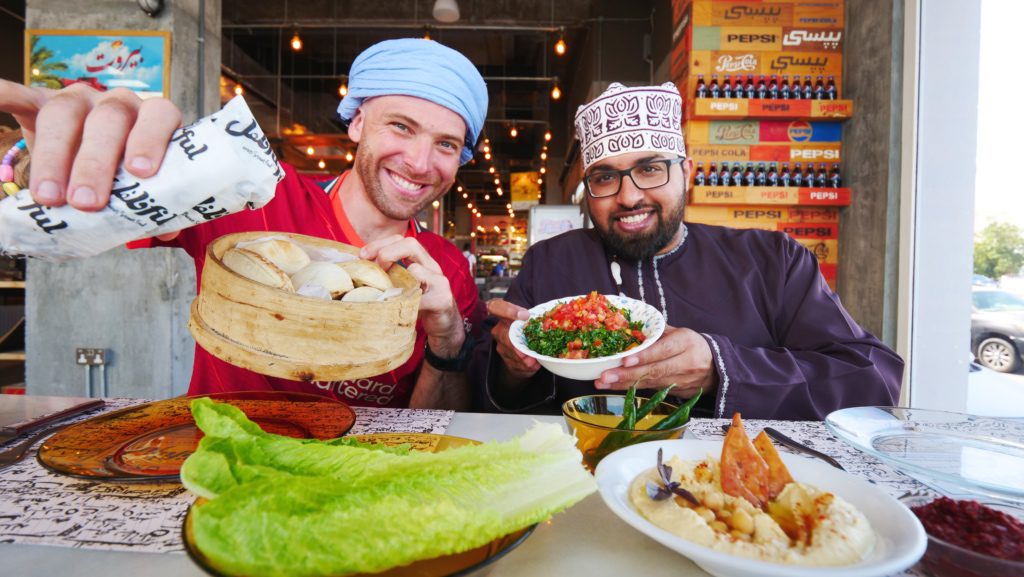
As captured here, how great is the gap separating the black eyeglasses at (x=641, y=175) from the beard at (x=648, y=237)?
10 cm

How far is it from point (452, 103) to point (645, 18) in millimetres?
6638

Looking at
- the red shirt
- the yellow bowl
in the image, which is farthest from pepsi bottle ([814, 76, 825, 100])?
the yellow bowl

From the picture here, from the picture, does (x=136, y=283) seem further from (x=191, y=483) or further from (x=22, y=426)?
(x=191, y=483)

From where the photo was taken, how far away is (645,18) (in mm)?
7207

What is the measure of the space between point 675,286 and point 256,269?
5.44 feet

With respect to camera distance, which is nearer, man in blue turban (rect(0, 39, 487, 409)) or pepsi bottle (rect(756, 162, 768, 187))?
man in blue turban (rect(0, 39, 487, 409))

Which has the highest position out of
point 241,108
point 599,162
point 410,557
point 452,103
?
point 452,103

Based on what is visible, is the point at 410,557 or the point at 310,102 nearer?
the point at 410,557

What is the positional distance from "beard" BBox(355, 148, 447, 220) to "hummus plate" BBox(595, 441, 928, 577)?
1.48m

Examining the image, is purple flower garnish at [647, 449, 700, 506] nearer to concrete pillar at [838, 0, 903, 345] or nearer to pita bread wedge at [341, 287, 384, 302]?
pita bread wedge at [341, 287, 384, 302]

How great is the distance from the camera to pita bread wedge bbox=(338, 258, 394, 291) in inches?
46.3

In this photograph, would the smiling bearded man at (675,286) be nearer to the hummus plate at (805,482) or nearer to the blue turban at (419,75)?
the blue turban at (419,75)

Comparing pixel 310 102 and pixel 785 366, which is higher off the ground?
pixel 310 102

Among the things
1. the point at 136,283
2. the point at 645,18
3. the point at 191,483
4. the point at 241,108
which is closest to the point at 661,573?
the point at 191,483
